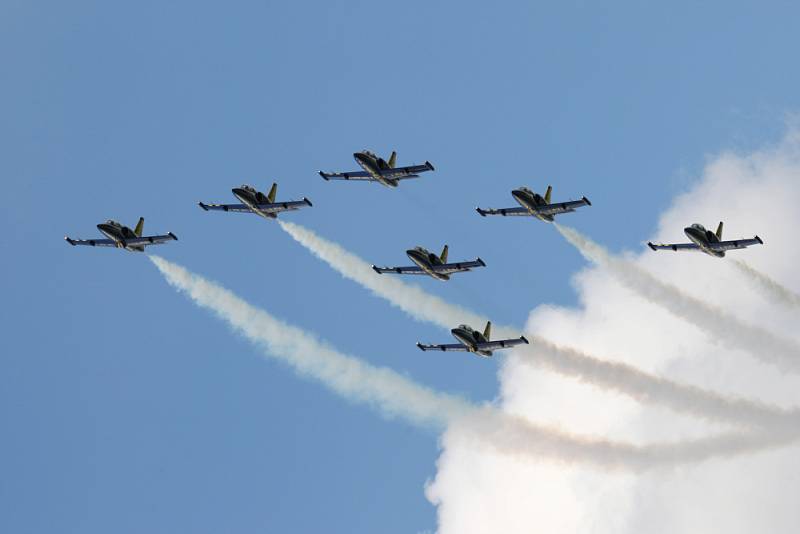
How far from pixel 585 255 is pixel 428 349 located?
18999 millimetres

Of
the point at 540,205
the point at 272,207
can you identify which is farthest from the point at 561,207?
the point at 272,207

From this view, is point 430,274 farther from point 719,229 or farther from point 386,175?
point 719,229

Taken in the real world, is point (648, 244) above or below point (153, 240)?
above

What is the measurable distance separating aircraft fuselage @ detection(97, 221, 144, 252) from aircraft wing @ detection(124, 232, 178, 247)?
37 centimetres

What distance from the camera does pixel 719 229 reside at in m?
166

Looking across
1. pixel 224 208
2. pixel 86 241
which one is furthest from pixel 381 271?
pixel 86 241

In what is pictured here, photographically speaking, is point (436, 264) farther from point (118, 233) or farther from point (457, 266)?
point (118, 233)

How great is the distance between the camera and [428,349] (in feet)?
570

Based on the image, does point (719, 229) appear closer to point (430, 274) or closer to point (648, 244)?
point (648, 244)

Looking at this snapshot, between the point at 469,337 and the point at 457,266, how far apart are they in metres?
7.35

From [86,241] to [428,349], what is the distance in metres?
38.0

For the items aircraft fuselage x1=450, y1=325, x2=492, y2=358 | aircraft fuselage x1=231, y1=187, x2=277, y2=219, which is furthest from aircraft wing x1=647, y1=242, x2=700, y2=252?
aircraft fuselage x1=231, y1=187, x2=277, y2=219

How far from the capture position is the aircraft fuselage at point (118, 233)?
555 feet

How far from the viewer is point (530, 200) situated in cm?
16900
